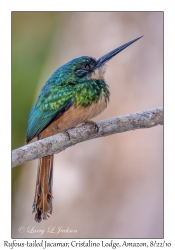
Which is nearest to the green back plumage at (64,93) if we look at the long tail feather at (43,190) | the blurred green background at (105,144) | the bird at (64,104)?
the bird at (64,104)

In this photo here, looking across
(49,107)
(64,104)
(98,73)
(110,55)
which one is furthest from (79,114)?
(110,55)

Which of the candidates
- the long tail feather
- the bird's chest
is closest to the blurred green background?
the long tail feather

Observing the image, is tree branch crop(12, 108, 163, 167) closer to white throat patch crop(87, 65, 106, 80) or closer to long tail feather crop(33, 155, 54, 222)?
long tail feather crop(33, 155, 54, 222)

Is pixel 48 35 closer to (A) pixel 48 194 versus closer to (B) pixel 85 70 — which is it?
(B) pixel 85 70

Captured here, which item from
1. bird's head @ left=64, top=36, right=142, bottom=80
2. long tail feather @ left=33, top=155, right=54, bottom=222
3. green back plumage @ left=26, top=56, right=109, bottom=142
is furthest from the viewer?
bird's head @ left=64, top=36, right=142, bottom=80

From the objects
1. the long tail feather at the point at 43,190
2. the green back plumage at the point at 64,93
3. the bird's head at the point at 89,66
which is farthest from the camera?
the bird's head at the point at 89,66

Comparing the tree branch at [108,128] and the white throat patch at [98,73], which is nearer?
the tree branch at [108,128]

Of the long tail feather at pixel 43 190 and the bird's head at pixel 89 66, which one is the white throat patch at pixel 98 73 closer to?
the bird's head at pixel 89 66

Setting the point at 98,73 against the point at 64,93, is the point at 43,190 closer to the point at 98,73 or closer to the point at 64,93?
the point at 64,93

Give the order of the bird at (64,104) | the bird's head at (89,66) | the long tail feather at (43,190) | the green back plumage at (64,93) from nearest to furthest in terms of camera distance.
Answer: the long tail feather at (43,190), the bird at (64,104), the green back plumage at (64,93), the bird's head at (89,66)
